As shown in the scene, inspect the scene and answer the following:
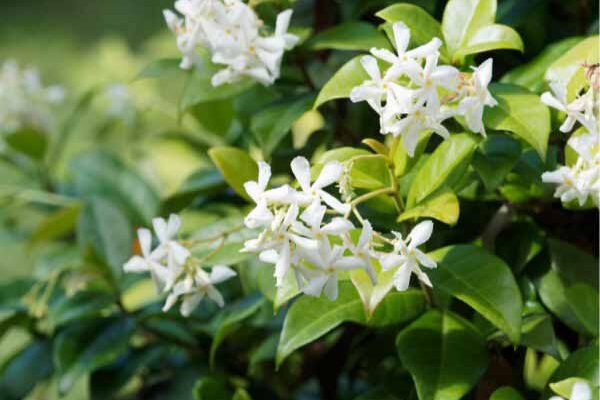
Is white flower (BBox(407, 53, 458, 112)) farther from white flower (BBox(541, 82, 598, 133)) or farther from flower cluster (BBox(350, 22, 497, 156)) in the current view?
white flower (BBox(541, 82, 598, 133))

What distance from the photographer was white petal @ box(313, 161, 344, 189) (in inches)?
25.2

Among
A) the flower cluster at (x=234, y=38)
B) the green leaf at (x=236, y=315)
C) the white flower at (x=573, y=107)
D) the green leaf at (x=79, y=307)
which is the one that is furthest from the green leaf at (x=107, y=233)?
the white flower at (x=573, y=107)

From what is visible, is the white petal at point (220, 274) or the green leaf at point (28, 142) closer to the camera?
the white petal at point (220, 274)

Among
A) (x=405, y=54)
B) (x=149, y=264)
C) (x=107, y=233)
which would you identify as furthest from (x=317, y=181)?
(x=107, y=233)

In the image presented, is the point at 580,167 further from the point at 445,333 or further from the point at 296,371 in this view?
the point at 296,371

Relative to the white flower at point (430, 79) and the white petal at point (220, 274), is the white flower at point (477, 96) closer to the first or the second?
the white flower at point (430, 79)

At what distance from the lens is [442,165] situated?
0.71 m

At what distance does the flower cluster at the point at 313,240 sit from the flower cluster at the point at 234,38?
0.50 feet

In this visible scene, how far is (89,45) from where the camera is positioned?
355 cm

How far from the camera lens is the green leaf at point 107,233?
1045 millimetres

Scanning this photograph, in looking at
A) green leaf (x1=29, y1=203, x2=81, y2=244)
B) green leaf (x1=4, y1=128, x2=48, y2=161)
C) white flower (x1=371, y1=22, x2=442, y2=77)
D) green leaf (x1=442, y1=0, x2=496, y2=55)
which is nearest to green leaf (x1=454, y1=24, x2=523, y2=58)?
green leaf (x1=442, y1=0, x2=496, y2=55)

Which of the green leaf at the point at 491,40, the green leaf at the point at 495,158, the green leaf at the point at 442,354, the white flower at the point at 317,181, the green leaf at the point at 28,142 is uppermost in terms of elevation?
the green leaf at the point at 491,40

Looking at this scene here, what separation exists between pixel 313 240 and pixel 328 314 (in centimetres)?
13

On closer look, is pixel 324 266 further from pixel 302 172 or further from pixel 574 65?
pixel 574 65
